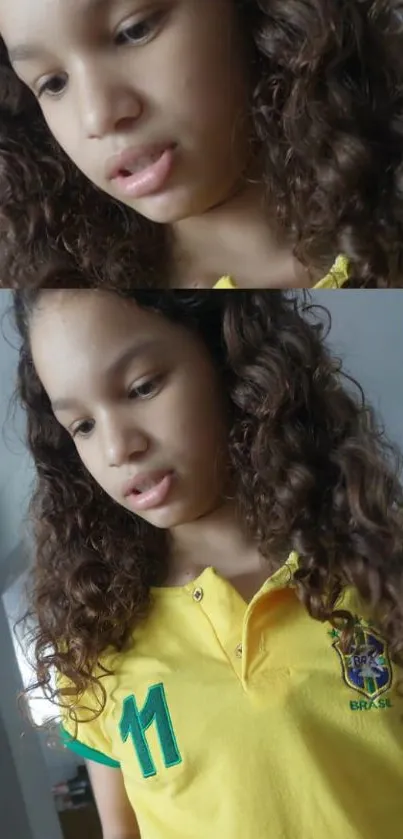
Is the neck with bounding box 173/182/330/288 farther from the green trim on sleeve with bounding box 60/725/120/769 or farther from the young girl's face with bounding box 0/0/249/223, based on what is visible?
the green trim on sleeve with bounding box 60/725/120/769

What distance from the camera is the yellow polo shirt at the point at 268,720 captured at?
489 millimetres

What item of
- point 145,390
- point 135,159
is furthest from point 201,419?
Answer: point 135,159

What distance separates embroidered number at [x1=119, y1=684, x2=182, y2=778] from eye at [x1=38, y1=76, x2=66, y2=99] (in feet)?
1.06

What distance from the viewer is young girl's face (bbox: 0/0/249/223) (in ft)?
1.31

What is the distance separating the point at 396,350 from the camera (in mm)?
468

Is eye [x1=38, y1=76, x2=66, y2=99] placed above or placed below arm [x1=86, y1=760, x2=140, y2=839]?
above

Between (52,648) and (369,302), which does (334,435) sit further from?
(52,648)

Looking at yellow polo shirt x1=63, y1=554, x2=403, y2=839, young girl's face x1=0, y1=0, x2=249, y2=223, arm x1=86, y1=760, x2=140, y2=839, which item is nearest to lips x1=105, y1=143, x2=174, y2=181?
young girl's face x1=0, y1=0, x2=249, y2=223

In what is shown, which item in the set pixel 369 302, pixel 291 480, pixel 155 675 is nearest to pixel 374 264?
pixel 369 302

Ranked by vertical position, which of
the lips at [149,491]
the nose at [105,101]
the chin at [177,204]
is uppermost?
the nose at [105,101]

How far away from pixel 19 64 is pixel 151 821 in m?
0.42

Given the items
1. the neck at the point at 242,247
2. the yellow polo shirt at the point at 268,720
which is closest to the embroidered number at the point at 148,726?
the yellow polo shirt at the point at 268,720

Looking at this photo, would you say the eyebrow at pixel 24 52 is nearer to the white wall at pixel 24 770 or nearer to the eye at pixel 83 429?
the eye at pixel 83 429

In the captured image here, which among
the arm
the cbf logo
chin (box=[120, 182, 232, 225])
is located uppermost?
chin (box=[120, 182, 232, 225])
